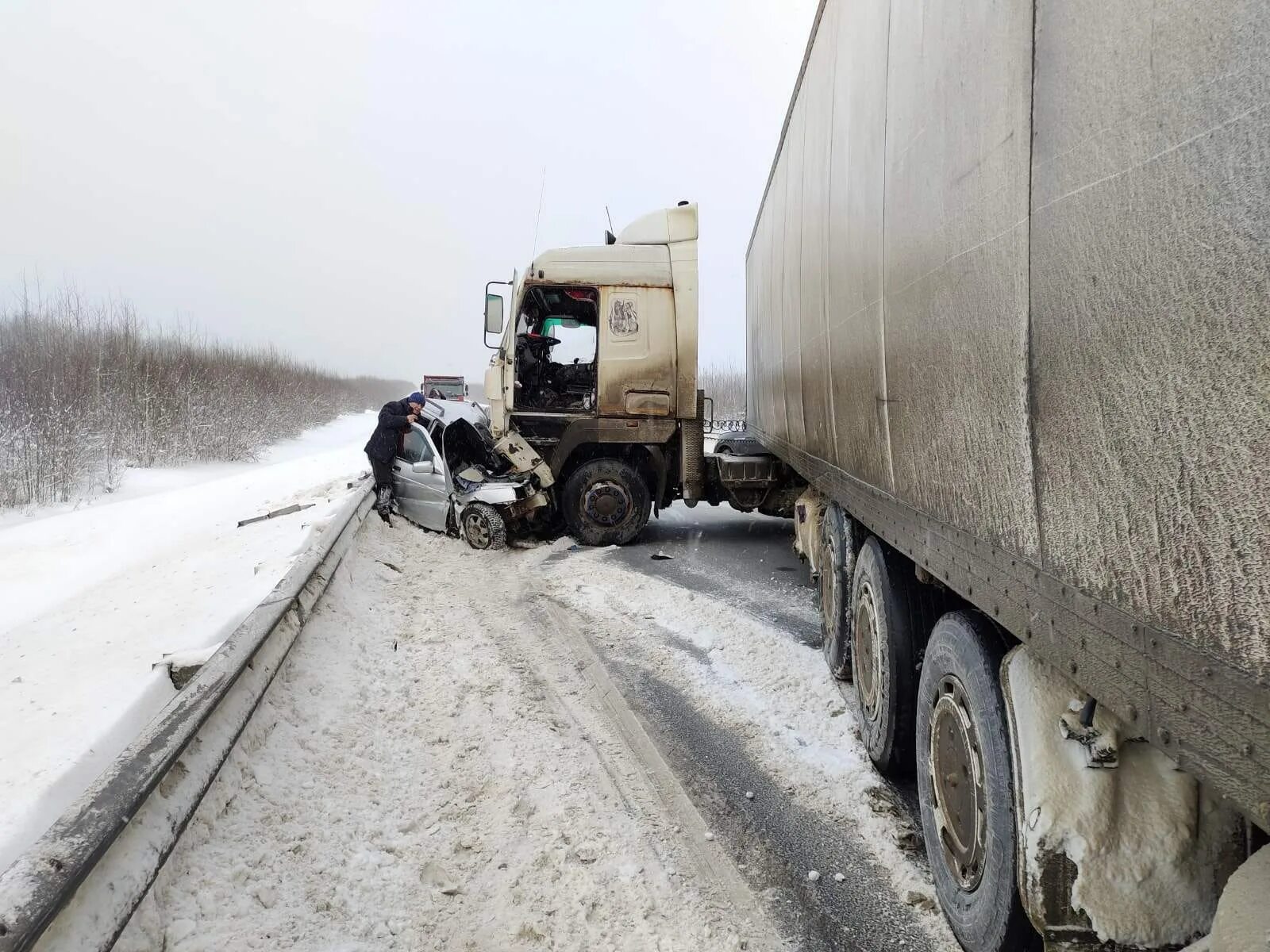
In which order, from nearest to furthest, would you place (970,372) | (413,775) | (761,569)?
(970,372), (413,775), (761,569)

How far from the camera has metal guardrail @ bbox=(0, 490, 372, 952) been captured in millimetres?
1475

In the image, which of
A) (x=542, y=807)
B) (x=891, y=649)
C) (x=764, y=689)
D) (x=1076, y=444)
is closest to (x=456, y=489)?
(x=764, y=689)

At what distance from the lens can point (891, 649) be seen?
2881mm

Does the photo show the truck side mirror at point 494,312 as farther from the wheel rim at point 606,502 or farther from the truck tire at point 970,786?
the truck tire at point 970,786

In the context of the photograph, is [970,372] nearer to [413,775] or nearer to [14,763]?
[413,775]

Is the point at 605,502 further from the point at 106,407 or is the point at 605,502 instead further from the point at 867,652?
the point at 106,407

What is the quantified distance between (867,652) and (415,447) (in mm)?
6460

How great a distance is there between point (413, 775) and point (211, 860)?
102 cm

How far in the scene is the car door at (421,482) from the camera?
8.09 meters

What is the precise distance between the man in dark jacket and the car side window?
0.08 meters

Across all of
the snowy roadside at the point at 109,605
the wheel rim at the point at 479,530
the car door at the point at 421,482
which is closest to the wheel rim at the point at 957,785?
the snowy roadside at the point at 109,605

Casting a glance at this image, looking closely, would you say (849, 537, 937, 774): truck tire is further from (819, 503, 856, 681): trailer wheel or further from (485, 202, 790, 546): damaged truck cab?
(485, 202, 790, 546): damaged truck cab

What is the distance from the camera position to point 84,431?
14.8 m

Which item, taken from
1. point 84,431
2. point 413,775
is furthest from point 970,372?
point 84,431
